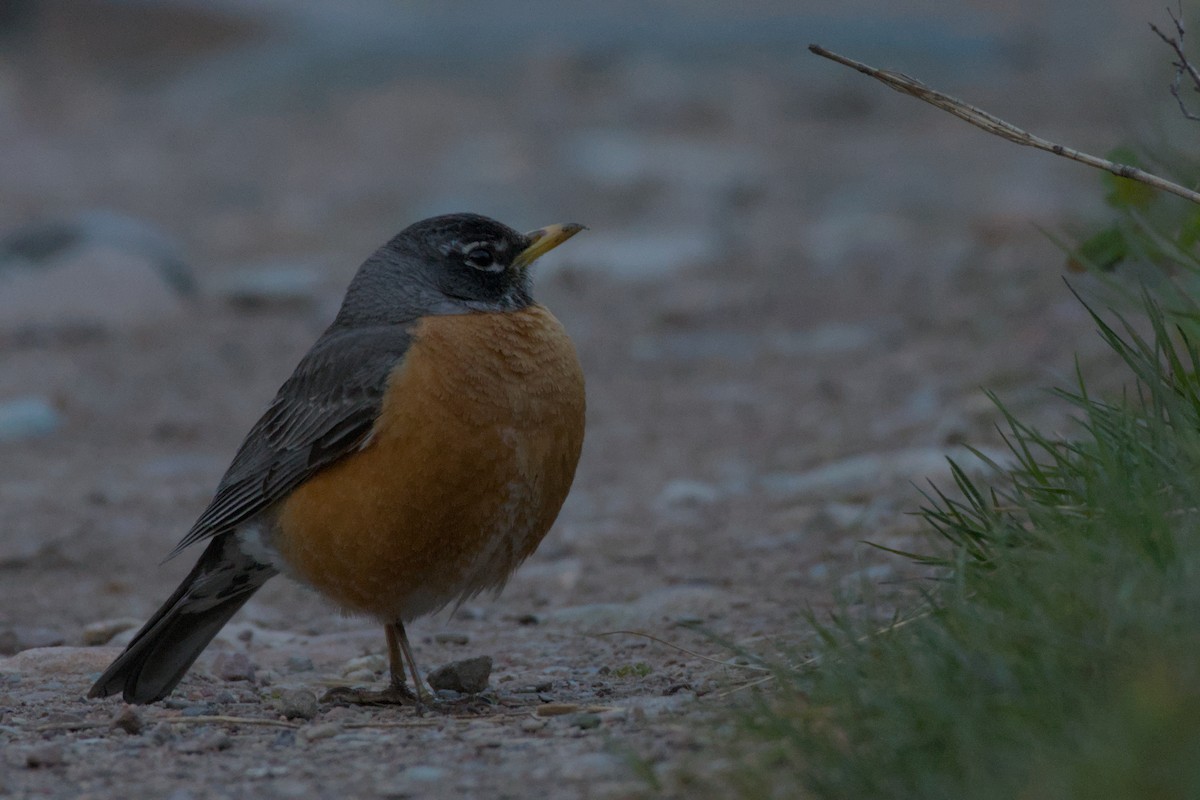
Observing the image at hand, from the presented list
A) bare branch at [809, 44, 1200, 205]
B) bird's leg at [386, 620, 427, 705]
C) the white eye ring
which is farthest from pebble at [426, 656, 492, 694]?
bare branch at [809, 44, 1200, 205]

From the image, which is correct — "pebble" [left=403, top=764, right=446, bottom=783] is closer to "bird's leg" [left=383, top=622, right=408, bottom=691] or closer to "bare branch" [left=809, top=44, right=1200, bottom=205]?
"bird's leg" [left=383, top=622, right=408, bottom=691]

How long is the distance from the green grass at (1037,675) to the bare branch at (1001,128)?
0.58 metres

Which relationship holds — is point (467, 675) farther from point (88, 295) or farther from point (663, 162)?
point (663, 162)

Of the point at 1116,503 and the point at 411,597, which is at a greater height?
the point at 1116,503

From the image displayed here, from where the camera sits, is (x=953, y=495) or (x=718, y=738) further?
(x=953, y=495)

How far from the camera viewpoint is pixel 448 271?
558 centimetres

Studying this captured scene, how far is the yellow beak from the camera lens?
559 cm

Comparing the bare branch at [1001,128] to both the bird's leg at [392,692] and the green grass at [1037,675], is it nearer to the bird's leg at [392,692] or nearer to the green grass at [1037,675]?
the green grass at [1037,675]

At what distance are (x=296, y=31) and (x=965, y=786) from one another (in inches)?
821

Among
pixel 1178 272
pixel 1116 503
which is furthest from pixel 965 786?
pixel 1178 272

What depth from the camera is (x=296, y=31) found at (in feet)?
73.4

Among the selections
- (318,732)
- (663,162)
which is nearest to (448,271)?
(318,732)

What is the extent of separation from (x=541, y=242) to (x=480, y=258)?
22cm

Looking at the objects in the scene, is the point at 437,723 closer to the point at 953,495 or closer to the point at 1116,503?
the point at 1116,503
